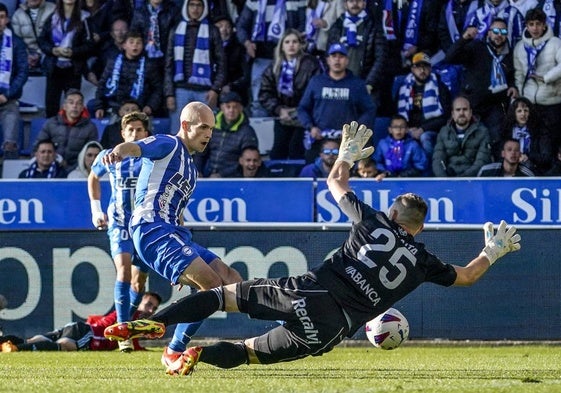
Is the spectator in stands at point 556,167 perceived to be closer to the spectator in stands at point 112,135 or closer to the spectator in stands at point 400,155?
the spectator in stands at point 400,155

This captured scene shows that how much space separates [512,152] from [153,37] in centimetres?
560

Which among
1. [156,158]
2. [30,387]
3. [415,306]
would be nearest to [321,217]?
[415,306]

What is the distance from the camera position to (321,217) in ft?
48.5

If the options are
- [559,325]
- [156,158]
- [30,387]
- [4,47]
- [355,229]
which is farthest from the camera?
[4,47]

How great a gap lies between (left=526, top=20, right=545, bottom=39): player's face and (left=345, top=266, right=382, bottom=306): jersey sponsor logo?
28.5 ft

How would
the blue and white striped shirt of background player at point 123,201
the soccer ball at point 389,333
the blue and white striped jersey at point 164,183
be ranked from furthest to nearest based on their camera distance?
the blue and white striped shirt of background player at point 123,201, the soccer ball at point 389,333, the blue and white striped jersey at point 164,183

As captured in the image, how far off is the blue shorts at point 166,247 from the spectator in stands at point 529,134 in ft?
24.3

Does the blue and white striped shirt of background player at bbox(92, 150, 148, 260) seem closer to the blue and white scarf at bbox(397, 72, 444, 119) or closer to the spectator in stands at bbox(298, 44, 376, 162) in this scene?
the spectator in stands at bbox(298, 44, 376, 162)

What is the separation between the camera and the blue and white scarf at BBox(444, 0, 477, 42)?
17.3 meters

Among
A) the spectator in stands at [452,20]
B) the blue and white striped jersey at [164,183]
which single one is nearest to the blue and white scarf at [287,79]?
the spectator in stands at [452,20]

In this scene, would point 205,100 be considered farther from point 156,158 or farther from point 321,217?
point 156,158

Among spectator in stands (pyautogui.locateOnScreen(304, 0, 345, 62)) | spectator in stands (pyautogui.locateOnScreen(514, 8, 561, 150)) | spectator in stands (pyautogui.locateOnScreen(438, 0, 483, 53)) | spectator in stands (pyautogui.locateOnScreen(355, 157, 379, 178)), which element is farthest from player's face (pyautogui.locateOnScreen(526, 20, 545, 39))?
spectator in stands (pyautogui.locateOnScreen(355, 157, 379, 178))

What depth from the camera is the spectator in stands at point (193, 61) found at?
17.5m

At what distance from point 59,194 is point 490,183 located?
4989mm
